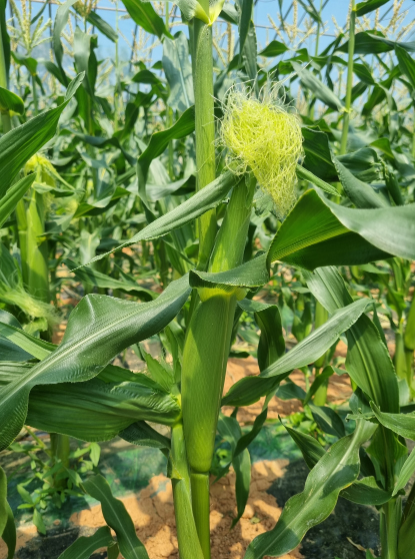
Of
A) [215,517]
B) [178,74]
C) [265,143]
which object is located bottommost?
[215,517]

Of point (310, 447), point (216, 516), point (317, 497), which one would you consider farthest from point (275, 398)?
point (317, 497)

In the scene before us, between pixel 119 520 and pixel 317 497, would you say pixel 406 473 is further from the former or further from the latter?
pixel 119 520

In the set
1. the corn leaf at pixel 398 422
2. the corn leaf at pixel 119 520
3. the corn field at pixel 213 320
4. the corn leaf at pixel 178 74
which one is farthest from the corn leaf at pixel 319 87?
the corn leaf at pixel 119 520

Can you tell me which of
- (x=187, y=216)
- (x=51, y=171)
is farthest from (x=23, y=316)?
(x=187, y=216)

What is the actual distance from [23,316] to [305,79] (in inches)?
54.8

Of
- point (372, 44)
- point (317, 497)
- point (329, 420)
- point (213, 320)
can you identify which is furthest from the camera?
point (372, 44)

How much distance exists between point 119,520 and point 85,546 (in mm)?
99

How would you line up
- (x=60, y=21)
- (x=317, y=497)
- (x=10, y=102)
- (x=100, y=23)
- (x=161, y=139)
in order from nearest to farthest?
1. (x=317, y=497)
2. (x=161, y=139)
3. (x=10, y=102)
4. (x=60, y=21)
5. (x=100, y=23)

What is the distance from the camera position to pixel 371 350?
998 mm

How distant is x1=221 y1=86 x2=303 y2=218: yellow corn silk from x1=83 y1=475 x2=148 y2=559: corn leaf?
0.90m

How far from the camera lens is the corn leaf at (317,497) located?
0.94 meters

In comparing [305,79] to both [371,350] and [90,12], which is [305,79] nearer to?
[90,12]

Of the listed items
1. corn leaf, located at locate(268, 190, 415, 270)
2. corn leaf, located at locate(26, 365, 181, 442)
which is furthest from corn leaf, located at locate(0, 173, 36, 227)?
corn leaf, located at locate(268, 190, 415, 270)

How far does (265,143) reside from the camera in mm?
754
